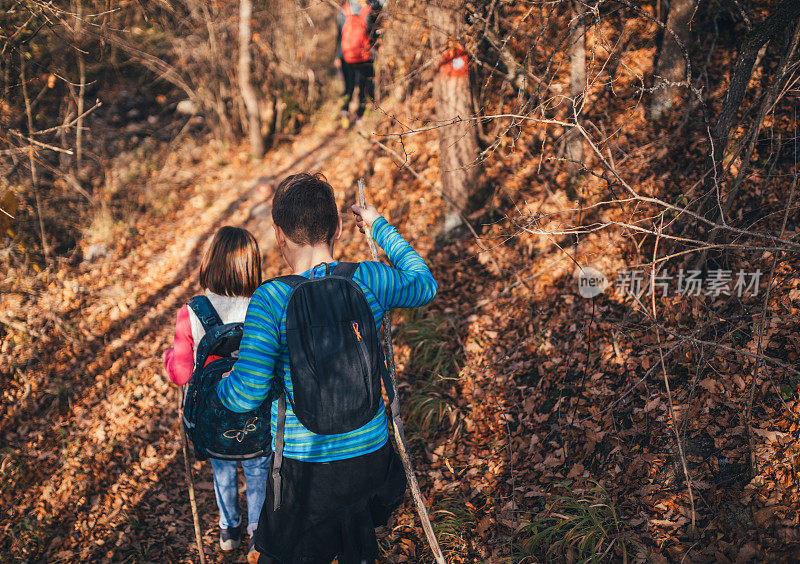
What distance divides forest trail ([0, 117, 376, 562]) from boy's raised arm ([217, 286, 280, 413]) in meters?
2.67

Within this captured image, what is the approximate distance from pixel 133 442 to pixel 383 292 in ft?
14.8

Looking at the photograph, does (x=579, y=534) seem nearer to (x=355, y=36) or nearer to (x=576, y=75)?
(x=576, y=75)

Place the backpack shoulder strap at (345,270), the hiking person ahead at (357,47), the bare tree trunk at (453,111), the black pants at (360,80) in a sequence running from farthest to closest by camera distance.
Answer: the black pants at (360,80) → the hiking person ahead at (357,47) → the bare tree trunk at (453,111) → the backpack shoulder strap at (345,270)

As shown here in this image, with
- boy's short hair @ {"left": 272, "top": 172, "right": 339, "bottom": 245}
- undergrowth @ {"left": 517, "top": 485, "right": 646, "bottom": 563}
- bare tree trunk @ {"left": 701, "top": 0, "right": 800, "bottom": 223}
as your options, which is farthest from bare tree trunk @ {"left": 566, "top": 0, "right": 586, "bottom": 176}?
boy's short hair @ {"left": 272, "top": 172, "right": 339, "bottom": 245}

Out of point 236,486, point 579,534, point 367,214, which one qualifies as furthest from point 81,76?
point 579,534

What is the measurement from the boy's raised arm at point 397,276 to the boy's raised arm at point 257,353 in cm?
44

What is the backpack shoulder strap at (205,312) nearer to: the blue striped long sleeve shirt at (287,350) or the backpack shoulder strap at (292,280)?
the blue striped long sleeve shirt at (287,350)

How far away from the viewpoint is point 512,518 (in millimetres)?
3615

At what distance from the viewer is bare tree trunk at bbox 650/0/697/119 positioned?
520cm

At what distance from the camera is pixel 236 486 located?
356cm

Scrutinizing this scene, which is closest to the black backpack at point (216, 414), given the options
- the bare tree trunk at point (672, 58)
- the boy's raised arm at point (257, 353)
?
the boy's raised arm at point (257, 353)

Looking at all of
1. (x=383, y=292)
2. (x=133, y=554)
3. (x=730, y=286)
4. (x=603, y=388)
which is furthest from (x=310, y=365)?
(x=730, y=286)

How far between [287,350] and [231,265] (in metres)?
1.22

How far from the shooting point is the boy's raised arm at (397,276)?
220cm
